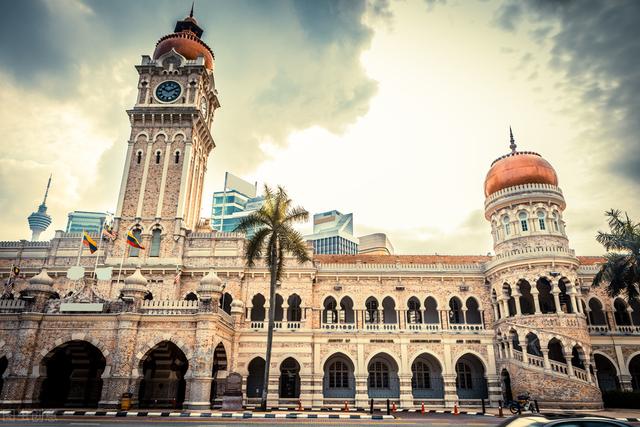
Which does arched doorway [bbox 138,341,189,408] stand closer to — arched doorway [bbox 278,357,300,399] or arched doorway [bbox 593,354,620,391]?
arched doorway [bbox 278,357,300,399]

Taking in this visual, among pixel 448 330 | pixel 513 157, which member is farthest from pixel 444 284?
pixel 513 157

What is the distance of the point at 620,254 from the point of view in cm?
2567

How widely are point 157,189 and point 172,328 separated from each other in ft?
43.4

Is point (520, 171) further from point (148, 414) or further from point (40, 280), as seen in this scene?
point (40, 280)

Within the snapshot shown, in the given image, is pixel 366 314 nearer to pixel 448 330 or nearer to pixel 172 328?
pixel 448 330

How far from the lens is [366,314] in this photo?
1193 inches

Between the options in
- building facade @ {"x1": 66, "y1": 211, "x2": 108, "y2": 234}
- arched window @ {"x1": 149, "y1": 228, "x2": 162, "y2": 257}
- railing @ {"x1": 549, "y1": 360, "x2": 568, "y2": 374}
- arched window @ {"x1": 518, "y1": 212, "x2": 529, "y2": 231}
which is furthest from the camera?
building facade @ {"x1": 66, "y1": 211, "x2": 108, "y2": 234}

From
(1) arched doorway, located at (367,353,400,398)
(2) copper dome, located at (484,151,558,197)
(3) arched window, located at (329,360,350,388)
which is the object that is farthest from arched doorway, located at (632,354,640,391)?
(3) arched window, located at (329,360,350,388)

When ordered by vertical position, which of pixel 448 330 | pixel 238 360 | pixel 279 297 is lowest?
pixel 238 360

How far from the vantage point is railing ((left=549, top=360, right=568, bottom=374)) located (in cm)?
2461

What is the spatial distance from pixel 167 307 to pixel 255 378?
991cm

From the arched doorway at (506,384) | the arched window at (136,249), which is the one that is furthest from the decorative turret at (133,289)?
the arched doorway at (506,384)

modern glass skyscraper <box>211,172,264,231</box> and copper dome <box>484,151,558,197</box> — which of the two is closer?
copper dome <box>484,151,558,197</box>

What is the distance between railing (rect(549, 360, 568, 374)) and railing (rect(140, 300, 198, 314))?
20.5 m
